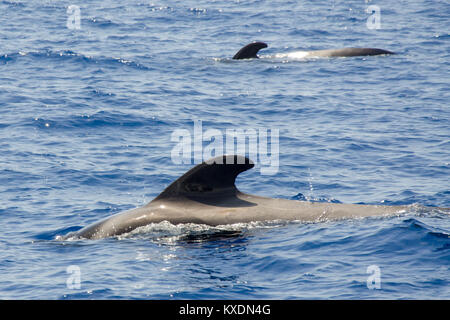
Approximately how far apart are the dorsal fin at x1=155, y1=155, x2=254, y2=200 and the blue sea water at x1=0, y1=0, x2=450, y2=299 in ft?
2.51

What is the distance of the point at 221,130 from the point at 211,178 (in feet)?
30.6

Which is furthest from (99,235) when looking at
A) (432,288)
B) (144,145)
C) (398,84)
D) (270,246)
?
(398,84)

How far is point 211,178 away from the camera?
47.0 ft

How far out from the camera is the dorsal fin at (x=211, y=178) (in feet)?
46.1

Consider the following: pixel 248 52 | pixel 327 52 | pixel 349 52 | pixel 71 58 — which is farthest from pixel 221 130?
pixel 71 58

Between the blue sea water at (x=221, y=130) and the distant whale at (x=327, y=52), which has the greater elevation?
the distant whale at (x=327, y=52)

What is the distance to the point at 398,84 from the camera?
29156 mm

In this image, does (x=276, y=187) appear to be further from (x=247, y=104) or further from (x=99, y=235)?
(x=247, y=104)

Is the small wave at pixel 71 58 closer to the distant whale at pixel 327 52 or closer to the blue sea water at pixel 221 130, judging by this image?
the blue sea water at pixel 221 130

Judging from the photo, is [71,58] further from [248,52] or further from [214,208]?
[214,208]

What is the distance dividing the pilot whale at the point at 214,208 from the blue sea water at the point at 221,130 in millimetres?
243

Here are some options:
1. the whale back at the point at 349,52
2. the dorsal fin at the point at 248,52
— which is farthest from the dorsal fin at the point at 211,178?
the whale back at the point at 349,52

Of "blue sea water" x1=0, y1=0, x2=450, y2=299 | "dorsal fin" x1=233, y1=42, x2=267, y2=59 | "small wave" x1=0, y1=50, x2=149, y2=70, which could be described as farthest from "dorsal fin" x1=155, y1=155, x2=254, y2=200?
"dorsal fin" x1=233, y1=42, x2=267, y2=59
